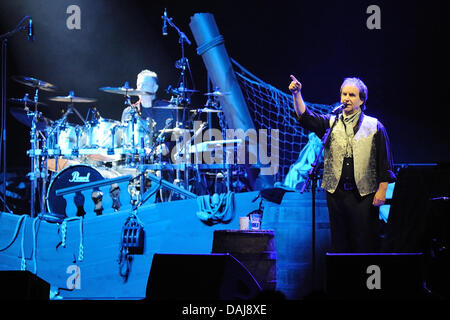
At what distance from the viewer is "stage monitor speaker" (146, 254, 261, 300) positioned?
101 inches

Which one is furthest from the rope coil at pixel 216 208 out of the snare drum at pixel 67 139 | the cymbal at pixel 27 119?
the cymbal at pixel 27 119

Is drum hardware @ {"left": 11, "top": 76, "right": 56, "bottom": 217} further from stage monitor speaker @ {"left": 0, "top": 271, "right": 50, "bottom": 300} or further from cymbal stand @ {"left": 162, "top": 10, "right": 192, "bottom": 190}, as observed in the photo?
stage monitor speaker @ {"left": 0, "top": 271, "right": 50, "bottom": 300}

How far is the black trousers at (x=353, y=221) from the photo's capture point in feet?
11.5

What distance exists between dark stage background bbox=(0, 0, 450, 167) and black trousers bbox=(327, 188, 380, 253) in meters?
2.23

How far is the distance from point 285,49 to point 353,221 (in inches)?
124

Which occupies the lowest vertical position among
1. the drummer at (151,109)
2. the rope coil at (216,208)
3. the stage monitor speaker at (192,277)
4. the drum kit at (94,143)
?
the stage monitor speaker at (192,277)

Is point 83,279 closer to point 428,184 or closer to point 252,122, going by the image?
point 252,122

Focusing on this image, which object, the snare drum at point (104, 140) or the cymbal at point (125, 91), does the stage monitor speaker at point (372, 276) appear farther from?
the cymbal at point (125, 91)

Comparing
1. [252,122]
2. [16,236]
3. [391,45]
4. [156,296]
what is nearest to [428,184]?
[391,45]

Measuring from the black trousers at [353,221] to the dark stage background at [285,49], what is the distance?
7.32 feet

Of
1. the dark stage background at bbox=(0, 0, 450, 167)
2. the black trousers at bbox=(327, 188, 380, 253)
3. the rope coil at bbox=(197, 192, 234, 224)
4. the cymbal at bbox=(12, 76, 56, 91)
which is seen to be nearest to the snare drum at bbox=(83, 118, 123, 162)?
the cymbal at bbox=(12, 76, 56, 91)

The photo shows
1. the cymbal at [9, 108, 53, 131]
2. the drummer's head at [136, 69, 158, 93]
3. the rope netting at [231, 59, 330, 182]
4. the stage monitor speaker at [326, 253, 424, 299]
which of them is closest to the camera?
the stage monitor speaker at [326, 253, 424, 299]

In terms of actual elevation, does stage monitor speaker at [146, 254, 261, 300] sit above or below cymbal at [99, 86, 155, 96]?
below
